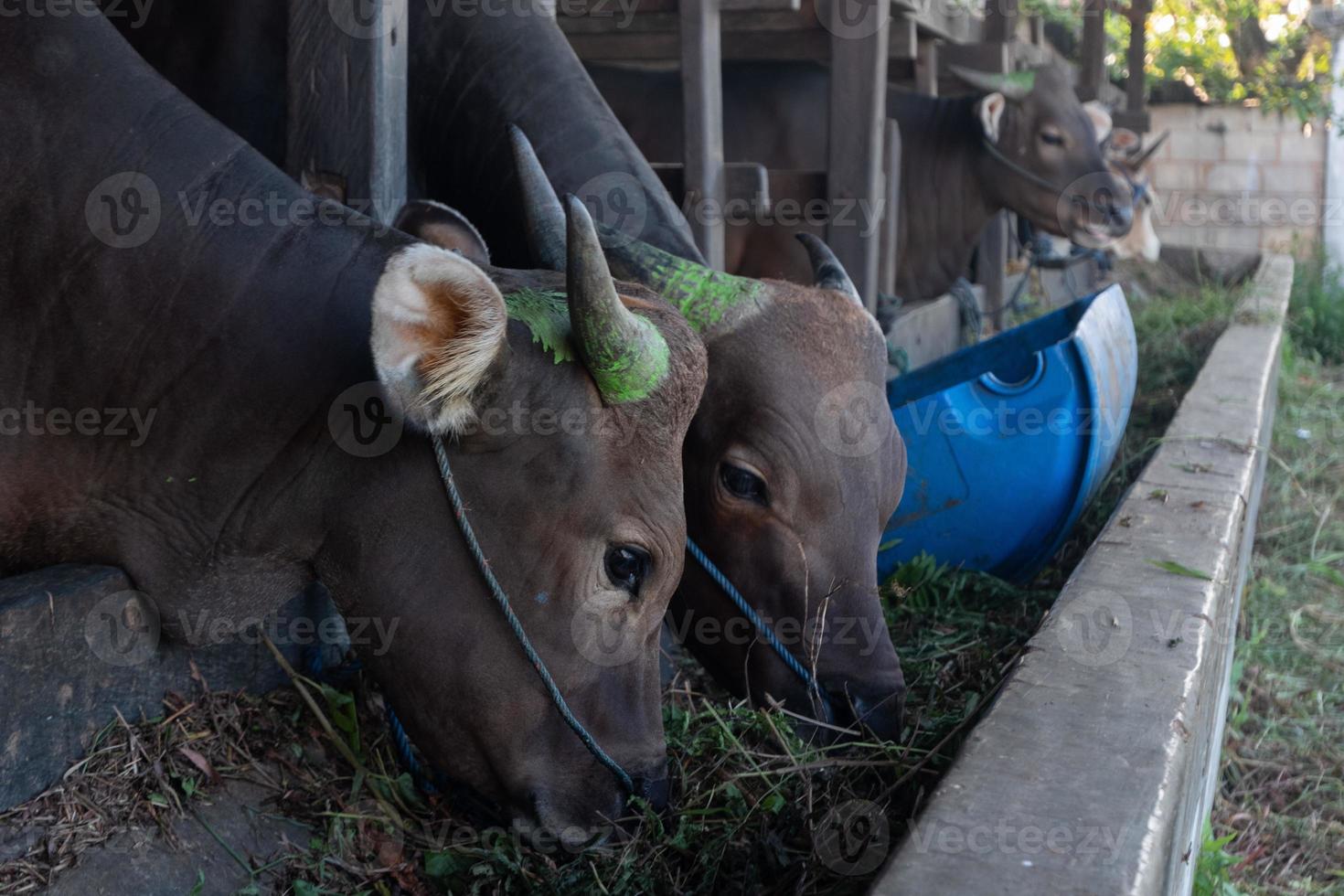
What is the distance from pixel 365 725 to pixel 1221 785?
2.32 meters

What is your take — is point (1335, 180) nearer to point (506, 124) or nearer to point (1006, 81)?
point (1006, 81)

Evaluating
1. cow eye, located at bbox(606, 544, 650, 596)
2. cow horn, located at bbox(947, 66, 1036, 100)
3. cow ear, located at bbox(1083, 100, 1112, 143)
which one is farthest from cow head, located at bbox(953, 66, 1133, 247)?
cow eye, located at bbox(606, 544, 650, 596)

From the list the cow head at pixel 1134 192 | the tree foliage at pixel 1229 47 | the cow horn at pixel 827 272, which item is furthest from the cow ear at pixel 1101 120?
the cow horn at pixel 827 272

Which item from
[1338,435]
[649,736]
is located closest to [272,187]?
[649,736]

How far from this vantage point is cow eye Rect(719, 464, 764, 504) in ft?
10.1

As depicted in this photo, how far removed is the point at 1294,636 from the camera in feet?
14.6

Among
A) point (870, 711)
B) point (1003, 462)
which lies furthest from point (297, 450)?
point (1003, 462)

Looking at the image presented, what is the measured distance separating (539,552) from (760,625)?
0.85 metres

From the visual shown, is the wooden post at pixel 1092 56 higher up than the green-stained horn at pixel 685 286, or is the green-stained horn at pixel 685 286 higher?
the wooden post at pixel 1092 56

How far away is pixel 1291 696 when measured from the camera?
406cm

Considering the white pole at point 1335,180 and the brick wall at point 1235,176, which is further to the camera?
the brick wall at point 1235,176

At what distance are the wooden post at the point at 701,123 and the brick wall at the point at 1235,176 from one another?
12781mm

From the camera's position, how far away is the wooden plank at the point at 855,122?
17.2 ft

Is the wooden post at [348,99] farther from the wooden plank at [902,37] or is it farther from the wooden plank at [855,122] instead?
the wooden plank at [902,37]
